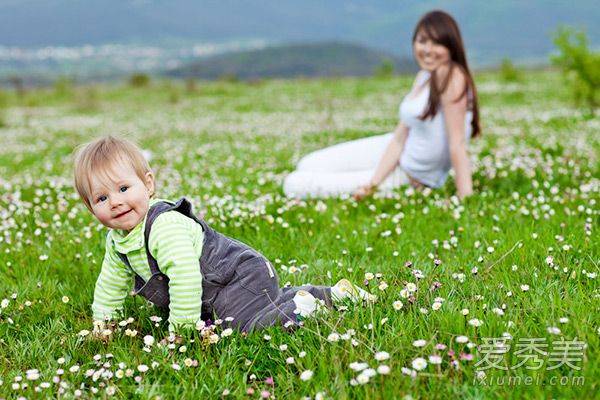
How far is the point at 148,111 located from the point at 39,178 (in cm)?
1910

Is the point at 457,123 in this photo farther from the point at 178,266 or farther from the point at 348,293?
the point at 178,266

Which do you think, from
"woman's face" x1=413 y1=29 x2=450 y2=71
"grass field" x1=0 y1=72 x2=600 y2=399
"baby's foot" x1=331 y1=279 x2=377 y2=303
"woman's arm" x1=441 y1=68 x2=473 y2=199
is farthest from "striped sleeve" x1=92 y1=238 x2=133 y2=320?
"woman's face" x1=413 y1=29 x2=450 y2=71

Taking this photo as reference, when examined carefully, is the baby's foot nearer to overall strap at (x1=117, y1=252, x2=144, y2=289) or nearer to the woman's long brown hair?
overall strap at (x1=117, y1=252, x2=144, y2=289)

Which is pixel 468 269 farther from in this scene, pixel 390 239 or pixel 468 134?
pixel 468 134

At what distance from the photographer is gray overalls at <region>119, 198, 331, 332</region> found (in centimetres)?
427

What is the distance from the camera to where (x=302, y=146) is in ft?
46.6

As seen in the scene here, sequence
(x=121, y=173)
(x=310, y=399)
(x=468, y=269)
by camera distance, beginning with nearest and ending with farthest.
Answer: (x=310, y=399)
(x=121, y=173)
(x=468, y=269)

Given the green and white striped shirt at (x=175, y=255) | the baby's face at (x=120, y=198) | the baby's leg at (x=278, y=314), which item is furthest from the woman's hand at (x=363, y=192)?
the baby's face at (x=120, y=198)

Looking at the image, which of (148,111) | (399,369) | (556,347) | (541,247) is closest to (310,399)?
(399,369)

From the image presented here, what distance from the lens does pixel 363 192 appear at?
8.06 meters

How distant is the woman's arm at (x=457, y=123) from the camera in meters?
8.00

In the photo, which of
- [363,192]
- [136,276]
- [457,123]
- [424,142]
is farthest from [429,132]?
[136,276]

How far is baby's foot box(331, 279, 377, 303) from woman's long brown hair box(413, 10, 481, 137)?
4.46m

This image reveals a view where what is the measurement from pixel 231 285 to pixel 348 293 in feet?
2.86
